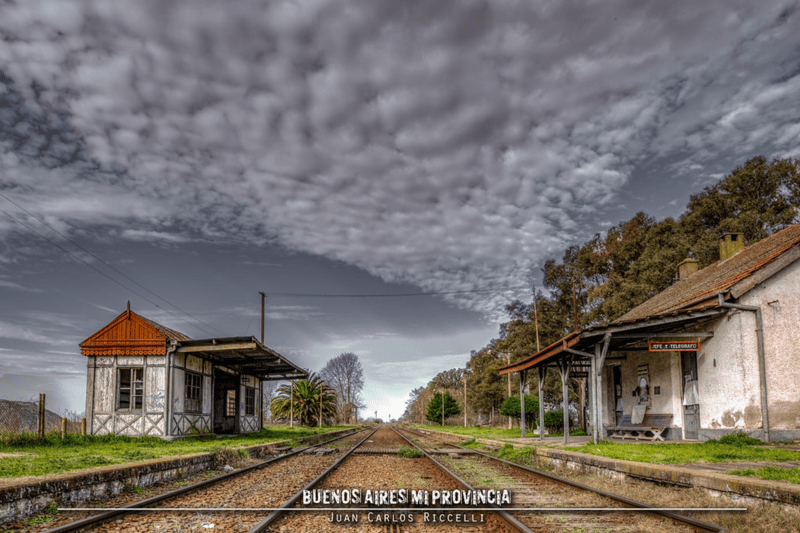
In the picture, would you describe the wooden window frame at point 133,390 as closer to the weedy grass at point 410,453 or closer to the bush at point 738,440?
the weedy grass at point 410,453

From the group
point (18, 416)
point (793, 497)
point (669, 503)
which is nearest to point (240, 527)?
point (669, 503)

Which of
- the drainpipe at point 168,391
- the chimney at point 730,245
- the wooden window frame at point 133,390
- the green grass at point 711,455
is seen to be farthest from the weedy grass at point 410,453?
the chimney at point 730,245

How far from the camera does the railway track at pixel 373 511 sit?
5938 mm

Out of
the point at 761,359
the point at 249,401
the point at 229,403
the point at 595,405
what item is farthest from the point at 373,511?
the point at 229,403

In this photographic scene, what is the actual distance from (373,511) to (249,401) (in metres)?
22.7

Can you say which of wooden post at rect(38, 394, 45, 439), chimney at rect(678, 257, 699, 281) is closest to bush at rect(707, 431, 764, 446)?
chimney at rect(678, 257, 699, 281)

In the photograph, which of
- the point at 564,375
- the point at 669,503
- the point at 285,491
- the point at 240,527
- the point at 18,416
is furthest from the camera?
the point at 564,375

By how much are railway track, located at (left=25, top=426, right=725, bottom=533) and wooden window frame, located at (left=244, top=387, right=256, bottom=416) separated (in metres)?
16.9

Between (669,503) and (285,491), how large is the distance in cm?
566

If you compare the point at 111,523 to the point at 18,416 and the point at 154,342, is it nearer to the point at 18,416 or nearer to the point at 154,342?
the point at 18,416

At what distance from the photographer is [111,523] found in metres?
6.12

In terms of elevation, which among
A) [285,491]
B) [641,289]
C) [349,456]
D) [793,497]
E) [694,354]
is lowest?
[349,456]

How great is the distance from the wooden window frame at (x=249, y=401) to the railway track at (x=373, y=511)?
Answer: 16947mm

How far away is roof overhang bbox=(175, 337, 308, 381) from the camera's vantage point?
1886 cm
